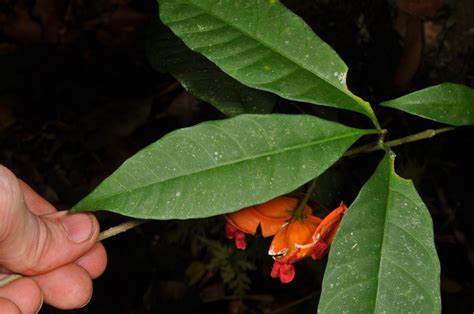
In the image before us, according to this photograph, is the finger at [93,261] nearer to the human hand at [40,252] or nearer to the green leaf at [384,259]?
the human hand at [40,252]

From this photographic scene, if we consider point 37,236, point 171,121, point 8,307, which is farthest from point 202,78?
point 171,121

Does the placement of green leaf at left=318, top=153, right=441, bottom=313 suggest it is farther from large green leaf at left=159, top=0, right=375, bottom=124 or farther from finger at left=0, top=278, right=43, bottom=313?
finger at left=0, top=278, right=43, bottom=313

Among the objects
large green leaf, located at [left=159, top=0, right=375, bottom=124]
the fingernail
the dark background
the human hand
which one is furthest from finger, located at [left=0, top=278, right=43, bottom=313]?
the dark background

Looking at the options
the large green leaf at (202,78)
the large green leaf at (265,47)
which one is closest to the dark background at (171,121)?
the large green leaf at (202,78)

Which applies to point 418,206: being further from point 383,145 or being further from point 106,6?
point 106,6

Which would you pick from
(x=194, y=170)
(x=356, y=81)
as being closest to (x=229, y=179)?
(x=194, y=170)

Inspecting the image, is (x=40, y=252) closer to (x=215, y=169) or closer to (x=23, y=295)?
(x=23, y=295)
